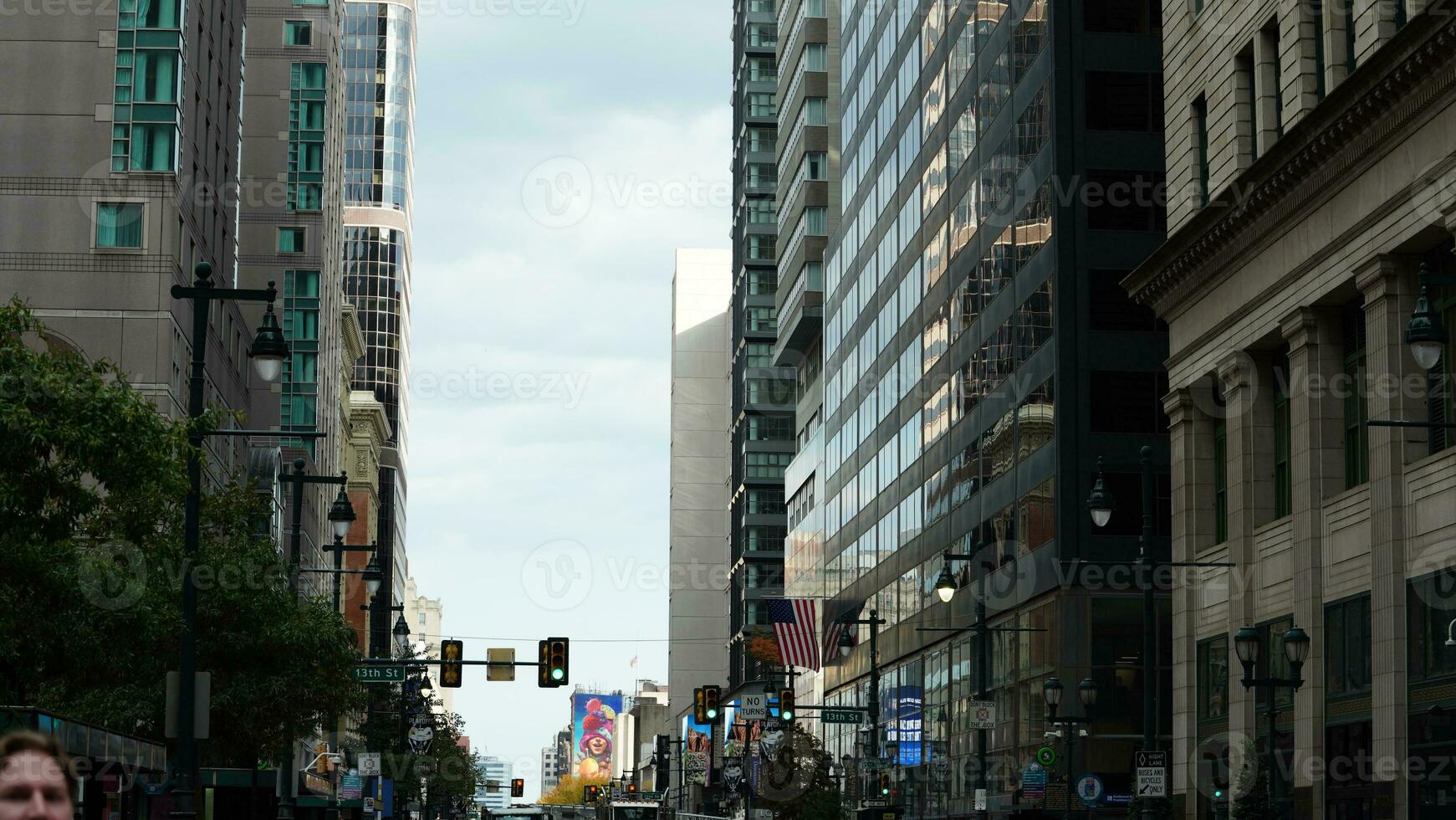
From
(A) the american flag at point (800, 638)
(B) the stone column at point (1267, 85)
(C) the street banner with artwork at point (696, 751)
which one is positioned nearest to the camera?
(B) the stone column at point (1267, 85)

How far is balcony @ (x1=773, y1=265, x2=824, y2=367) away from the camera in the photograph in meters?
134

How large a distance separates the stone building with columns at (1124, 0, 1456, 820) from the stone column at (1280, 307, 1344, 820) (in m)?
0.05

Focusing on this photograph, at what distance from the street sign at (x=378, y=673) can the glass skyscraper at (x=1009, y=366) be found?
18475 millimetres

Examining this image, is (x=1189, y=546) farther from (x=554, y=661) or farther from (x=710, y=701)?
(x=710, y=701)

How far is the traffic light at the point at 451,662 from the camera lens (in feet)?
155

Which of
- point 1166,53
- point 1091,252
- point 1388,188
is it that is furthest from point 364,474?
point 1388,188

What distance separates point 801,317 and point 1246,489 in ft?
309

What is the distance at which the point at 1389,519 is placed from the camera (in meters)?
34.3

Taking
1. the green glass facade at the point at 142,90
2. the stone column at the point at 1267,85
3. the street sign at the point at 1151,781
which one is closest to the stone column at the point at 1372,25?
the stone column at the point at 1267,85

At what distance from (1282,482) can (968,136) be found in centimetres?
3543

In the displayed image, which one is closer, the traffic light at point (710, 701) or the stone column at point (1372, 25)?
the stone column at point (1372, 25)

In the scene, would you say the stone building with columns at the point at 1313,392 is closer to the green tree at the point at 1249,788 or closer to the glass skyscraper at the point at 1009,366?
the green tree at the point at 1249,788

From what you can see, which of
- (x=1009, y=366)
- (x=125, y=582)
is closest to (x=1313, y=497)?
(x=125, y=582)

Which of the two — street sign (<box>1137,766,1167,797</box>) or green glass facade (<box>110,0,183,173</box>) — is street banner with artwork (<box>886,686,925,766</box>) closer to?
green glass facade (<box>110,0,183,173</box>)
